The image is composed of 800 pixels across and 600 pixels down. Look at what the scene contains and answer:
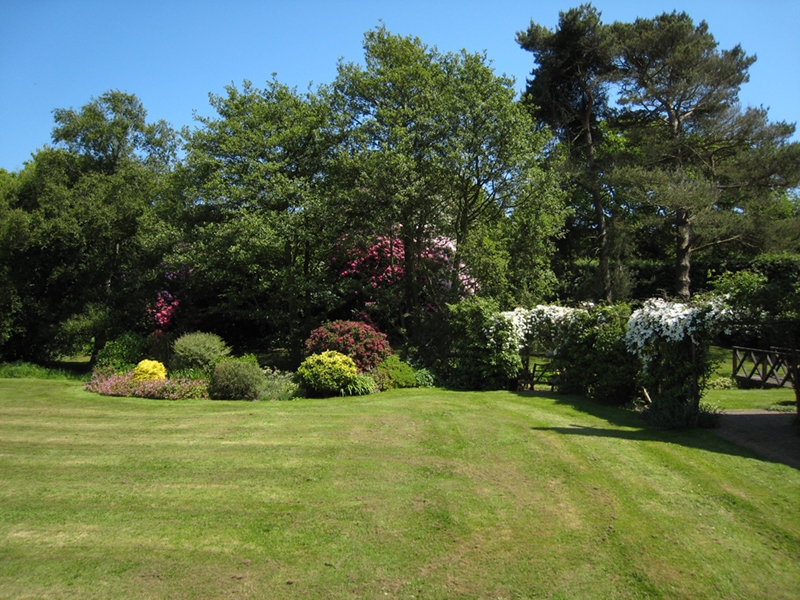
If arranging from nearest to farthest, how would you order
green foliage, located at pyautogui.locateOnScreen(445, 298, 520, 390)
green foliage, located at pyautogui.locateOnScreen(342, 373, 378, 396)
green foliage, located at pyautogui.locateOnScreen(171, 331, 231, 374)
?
1. green foliage, located at pyautogui.locateOnScreen(342, 373, 378, 396)
2. green foliage, located at pyautogui.locateOnScreen(445, 298, 520, 390)
3. green foliage, located at pyautogui.locateOnScreen(171, 331, 231, 374)

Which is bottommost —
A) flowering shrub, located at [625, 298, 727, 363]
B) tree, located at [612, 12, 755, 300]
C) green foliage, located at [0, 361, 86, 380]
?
green foliage, located at [0, 361, 86, 380]

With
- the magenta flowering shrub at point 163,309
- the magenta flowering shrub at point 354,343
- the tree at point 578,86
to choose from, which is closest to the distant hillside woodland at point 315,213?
the magenta flowering shrub at point 163,309

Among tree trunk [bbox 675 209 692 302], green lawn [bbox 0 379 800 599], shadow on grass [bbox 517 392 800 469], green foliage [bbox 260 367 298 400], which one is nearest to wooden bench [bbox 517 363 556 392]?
shadow on grass [bbox 517 392 800 469]

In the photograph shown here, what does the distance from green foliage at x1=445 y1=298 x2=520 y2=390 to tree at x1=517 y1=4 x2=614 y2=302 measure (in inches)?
427

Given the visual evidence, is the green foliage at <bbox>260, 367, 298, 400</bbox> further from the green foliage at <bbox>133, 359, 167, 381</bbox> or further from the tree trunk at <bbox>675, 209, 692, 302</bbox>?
the tree trunk at <bbox>675, 209, 692, 302</bbox>

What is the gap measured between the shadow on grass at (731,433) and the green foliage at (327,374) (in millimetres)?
4969

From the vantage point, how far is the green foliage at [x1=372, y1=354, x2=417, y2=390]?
14.0 meters

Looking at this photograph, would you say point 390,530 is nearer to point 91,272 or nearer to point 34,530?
point 34,530

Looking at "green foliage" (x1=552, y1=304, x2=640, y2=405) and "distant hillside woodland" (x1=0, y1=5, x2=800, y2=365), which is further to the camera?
"distant hillside woodland" (x1=0, y1=5, x2=800, y2=365)

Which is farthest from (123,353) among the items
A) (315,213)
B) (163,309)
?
(315,213)

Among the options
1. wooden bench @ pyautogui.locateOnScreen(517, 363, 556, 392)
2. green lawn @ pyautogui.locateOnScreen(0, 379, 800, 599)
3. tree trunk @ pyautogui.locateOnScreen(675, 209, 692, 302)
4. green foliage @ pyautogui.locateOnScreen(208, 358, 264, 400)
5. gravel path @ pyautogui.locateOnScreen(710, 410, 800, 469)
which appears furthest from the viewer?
tree trunk @ pyautogui.locateOnScreen(675, 209, 692, 302)

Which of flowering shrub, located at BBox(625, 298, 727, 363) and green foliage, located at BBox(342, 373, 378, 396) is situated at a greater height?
flowering shrub, located at BBox(625, 298, 727, 363)

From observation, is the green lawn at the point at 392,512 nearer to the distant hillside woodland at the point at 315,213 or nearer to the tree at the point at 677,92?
the distant hillside woodland at the point at 315,213

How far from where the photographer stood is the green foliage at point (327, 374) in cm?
1288
